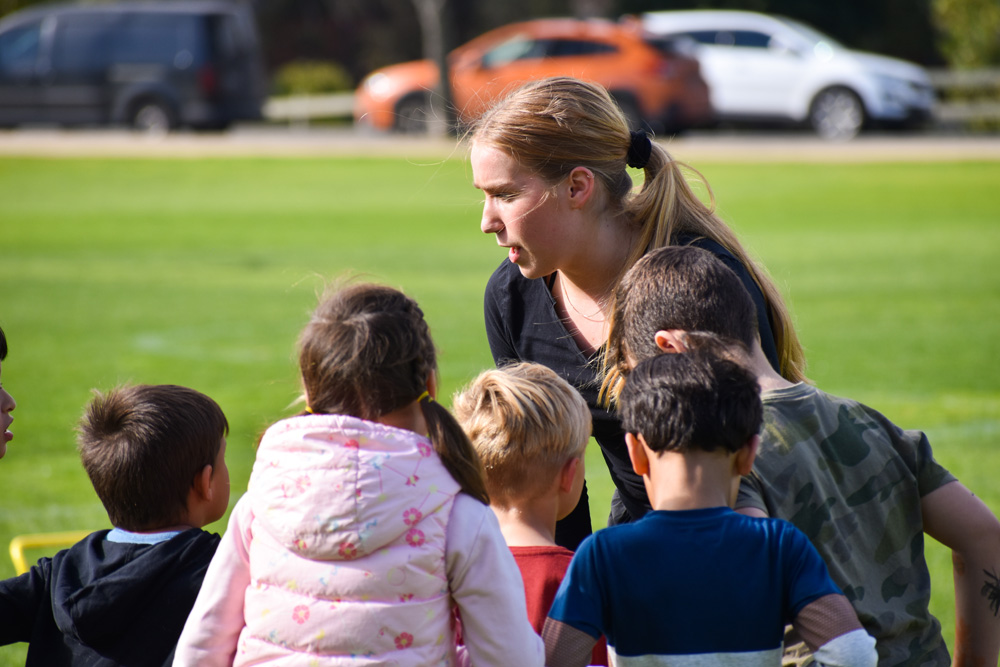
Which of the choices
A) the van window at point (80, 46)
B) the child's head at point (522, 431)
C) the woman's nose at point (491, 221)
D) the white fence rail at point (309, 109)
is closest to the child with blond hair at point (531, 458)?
the child's head at point (522, 431)

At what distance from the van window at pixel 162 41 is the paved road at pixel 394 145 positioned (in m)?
1.92

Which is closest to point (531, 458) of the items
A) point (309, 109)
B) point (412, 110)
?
point (412, 110)

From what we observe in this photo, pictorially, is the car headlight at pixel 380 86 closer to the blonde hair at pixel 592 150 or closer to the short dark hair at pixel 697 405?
the blonde hair at pixel 592 150

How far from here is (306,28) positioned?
3722 cm

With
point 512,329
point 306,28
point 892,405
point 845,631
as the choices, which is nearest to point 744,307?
point 845,631

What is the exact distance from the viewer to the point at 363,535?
2121 mm

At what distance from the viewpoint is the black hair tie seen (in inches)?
126

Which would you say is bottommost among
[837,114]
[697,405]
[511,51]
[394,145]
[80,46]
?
[394,145]

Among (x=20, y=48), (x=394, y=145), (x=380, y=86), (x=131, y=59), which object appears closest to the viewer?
(x=131, y=59)

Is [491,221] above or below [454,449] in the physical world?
above

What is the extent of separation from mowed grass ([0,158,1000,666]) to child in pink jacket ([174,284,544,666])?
1.07ft

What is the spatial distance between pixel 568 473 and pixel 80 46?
24.9 meters

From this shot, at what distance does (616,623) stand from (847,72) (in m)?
22.3

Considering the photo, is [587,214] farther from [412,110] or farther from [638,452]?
[412,110]
